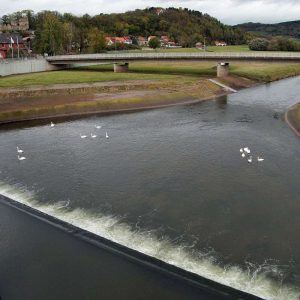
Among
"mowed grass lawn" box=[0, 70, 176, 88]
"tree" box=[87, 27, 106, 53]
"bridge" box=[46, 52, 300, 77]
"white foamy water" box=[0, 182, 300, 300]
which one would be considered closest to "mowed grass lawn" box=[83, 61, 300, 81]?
"bridge" box=[46, 52, 300, 77]

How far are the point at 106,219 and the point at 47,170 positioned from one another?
15.7m

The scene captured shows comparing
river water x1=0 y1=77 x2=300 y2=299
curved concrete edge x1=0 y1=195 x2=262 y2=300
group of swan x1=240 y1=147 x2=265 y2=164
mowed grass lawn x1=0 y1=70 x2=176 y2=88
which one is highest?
mowed grass lawn x1=0 y1=70 x2=176 y2=88

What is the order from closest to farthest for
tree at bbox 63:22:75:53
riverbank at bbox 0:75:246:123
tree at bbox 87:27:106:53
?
riverbank at bbox 0:75:246:123
tree at bbox 63:22:75:53
tree at bbox 87:27:106:53

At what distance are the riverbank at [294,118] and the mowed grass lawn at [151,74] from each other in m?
31.2

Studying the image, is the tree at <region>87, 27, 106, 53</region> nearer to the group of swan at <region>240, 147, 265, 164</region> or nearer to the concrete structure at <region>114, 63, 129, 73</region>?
the concrete structure at <region>114, 63, 129, 73</region>

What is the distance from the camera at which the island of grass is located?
8344 centimetres

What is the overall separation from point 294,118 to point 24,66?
8603 centimetres

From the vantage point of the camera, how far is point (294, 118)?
6969cm

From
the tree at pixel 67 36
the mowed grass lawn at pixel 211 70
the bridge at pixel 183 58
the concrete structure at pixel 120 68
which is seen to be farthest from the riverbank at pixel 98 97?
the tree at pixel 67 36

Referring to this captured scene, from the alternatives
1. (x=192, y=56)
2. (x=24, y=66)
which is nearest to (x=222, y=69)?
(x=192, y=56)

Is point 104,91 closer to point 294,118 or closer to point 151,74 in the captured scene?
point 151,74

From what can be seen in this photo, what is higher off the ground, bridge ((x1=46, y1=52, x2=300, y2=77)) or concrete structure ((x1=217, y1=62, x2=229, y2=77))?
bridge ((x1=46, y1=52, x2=300, y2=77))

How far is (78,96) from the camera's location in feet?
298

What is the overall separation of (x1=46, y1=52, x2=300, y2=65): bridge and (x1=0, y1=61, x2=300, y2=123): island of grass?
3.98 metres
